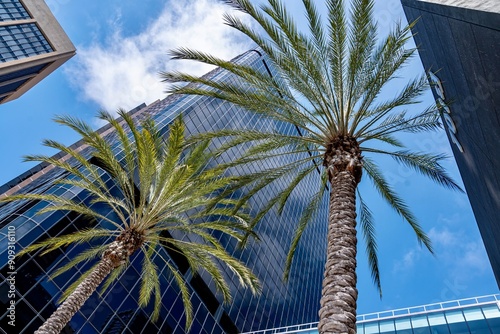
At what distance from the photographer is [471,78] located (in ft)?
35.0

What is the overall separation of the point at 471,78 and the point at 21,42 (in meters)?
54.2

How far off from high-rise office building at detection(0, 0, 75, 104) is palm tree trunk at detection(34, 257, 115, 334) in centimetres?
4057

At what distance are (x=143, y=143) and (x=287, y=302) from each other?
37.3 m

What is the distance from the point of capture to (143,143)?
45.4 ft

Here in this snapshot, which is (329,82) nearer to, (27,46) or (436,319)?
(436,319)

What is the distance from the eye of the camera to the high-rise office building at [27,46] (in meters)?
47.4

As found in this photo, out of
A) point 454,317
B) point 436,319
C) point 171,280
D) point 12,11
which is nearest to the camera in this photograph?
point 454,317

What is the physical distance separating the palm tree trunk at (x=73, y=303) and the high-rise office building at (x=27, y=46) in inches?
1597

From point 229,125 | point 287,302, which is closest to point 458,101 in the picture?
point 229,125

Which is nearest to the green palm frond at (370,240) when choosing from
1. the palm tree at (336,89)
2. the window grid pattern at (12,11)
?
the palm tree at (336,89)

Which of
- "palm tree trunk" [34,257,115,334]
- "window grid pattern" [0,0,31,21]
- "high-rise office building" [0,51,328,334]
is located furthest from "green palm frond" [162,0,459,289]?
"window grid pattern" [0,0,31,21]

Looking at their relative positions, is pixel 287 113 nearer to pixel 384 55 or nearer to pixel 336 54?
pixel 336 54

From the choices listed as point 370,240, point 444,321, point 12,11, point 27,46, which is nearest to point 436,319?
point 444,321

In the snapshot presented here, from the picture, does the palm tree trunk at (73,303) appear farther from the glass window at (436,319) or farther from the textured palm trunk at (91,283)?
the glass window at (436,319)
